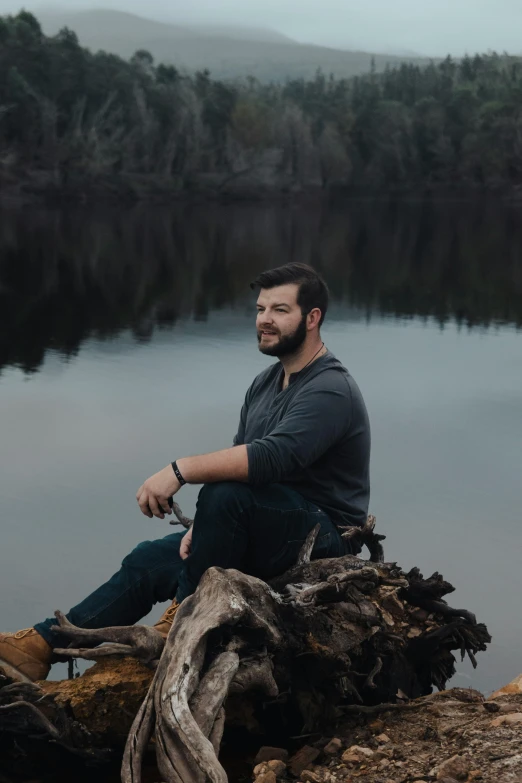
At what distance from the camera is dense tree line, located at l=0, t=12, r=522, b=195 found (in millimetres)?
65750

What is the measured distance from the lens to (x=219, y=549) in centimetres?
450

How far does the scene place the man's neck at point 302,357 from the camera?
5.00 metres

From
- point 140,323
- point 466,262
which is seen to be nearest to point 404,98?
point 466,262

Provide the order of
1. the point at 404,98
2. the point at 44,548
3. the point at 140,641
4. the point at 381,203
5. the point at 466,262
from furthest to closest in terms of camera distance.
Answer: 1. the point at 404,98
2. the point at 381,203
3. the point at 466,262
4. the point at 44,548
5. the point at 140,641

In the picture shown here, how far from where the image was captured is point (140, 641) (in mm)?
4629

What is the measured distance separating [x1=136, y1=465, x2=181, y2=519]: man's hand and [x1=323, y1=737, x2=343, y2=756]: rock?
112 centimetres

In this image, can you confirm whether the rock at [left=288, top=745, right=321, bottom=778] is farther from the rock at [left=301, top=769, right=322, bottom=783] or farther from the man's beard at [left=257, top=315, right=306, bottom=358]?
the man's beard at [left=257, top=315, right=306, bottom=358]

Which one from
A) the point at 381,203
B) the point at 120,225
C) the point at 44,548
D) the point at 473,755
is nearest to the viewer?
the point at 473,755

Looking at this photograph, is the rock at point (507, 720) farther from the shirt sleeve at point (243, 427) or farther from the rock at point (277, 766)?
the shirt sleeve at point (243, 427)

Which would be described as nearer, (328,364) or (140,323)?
(328,364)

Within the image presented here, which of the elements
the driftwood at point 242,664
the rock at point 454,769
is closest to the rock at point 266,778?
the driftwood at point 242,664

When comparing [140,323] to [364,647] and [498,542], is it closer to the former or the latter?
[498,542]

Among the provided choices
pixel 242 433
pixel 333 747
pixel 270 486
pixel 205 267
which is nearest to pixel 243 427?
pixel 242 433

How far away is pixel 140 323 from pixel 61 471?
11.4 meters
